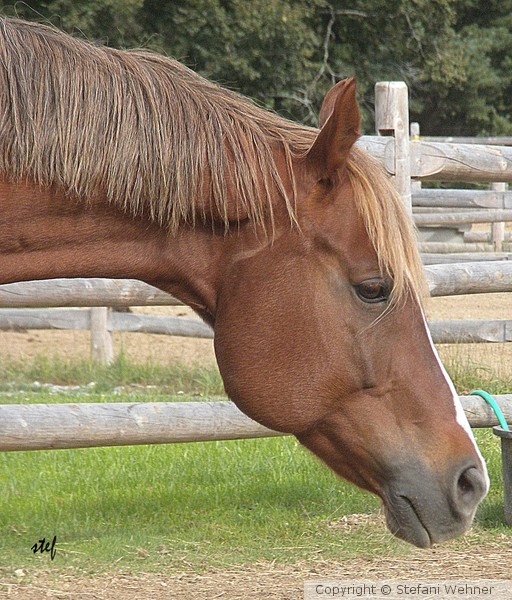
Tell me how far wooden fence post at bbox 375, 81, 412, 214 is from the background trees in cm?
798

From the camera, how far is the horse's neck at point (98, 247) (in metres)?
2.24

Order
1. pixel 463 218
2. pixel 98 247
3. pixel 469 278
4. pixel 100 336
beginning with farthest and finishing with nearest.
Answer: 1. pixel 463 218
2. pixel 100 336
3. pixel 469 278
4. pixel 98 247

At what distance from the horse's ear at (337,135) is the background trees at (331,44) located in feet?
33.6

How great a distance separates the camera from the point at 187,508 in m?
4.07

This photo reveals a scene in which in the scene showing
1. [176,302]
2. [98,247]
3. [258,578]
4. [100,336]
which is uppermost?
[98,247]

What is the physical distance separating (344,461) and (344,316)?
0.40 metres

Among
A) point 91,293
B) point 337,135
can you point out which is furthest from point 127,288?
point 337,135

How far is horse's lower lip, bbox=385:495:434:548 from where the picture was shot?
7.64 ft

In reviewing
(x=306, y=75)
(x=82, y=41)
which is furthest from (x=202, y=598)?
(x=306, y=75)

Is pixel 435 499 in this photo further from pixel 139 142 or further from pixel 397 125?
pixel 397 125

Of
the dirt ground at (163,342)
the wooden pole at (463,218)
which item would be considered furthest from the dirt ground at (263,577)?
the wooden pole at (463,218)

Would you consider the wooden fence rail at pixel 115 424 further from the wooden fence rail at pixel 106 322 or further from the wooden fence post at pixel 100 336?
the wooden fence post at pixel 100 336

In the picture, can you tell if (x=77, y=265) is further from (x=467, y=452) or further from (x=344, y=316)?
(x=467, y=452)

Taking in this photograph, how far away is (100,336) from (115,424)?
3816 millimetres
